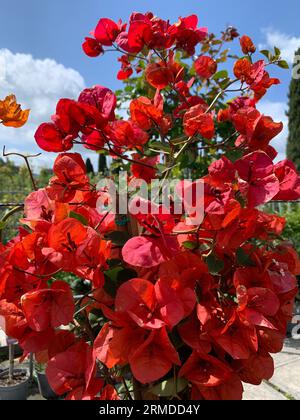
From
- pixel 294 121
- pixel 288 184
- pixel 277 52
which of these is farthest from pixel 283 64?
pixel 294 121

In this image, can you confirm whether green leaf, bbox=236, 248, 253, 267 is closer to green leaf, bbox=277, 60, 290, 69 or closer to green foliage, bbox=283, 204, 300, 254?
green leaf, bbox=277, 60, 290, 69

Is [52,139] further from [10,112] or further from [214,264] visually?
[214,264]

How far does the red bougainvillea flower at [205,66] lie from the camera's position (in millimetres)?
815

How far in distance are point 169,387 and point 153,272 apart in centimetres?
16

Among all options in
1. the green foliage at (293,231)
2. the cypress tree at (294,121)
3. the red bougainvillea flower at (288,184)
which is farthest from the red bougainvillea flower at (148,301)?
the cypress tree at (294,121)

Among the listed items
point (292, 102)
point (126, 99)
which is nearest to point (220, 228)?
point (126, 99)

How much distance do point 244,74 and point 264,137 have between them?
0.20 metres

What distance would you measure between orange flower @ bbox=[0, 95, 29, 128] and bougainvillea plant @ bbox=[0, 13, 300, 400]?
0.08 metres

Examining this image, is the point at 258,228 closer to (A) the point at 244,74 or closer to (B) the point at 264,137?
(B) the point at 264,137

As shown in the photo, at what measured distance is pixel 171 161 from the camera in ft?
2.17

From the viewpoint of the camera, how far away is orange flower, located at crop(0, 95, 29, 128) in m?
0.63

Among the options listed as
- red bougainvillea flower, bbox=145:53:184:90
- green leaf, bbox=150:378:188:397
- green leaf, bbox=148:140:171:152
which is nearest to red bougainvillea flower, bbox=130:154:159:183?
green leaf, bbox=148:140:171:152

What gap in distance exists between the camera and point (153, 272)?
0.55 m
